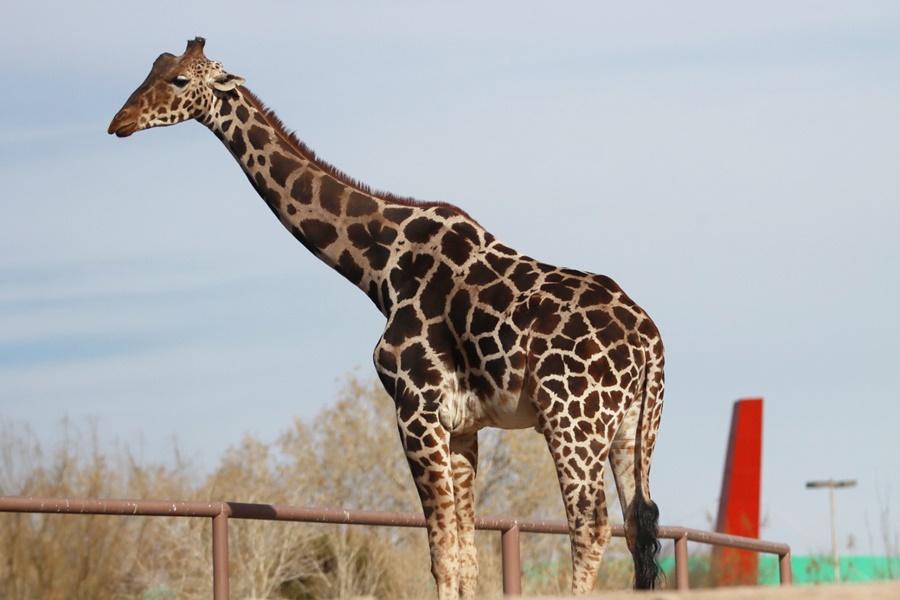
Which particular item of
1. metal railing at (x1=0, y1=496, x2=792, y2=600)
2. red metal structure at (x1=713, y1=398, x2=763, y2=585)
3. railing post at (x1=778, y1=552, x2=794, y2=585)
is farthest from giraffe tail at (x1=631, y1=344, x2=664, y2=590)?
red metal structure at (x1=713, y1=398, x2=763, y2=585)

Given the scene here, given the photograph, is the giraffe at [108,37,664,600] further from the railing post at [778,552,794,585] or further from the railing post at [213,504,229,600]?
the railing post at [778,552,794,585]

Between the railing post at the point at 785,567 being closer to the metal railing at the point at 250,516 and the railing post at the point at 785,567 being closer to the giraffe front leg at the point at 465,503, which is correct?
the metal railing at the point at 250,516

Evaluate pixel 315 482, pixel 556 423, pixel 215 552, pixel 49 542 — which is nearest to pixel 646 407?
pixel 556 423

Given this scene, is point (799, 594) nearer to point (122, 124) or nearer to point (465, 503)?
point (465, 503)

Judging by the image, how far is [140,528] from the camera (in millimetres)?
19000

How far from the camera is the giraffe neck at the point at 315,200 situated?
8062mm

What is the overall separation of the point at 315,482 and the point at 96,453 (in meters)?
10.1

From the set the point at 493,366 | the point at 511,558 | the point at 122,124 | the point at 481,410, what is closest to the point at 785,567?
the point at 511,558

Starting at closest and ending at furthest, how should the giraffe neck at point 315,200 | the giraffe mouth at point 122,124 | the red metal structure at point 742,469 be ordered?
the giraffe neck at point 315,200, the giraffe mouth at point 122,124, the red metal structure at point 742,469

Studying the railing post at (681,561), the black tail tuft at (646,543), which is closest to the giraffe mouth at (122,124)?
the black tail tuft at (646,543)

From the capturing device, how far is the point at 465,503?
25.2 ft

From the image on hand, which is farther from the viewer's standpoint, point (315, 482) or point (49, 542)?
point (315, 482)

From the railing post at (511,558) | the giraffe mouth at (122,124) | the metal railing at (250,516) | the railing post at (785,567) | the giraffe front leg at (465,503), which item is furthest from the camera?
the railing post at (785,567)

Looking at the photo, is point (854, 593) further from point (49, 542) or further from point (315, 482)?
point (315, 482)
